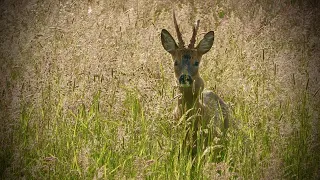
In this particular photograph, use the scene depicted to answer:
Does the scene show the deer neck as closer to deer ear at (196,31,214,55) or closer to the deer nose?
the deer nose

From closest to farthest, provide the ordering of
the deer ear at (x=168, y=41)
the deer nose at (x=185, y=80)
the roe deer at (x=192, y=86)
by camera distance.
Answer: the deer nose at (x=185, y=80) < the roe deer at (x=192, y=86) < the deer ear at (x=168, y=41)

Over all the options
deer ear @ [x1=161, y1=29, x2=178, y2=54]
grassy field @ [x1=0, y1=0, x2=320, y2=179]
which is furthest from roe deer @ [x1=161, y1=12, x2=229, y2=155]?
grassy field @ [x1=0, y1=0, x2=320, y2=179]

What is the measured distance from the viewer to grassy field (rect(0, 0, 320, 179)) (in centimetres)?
400

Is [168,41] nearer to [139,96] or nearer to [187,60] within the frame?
[187,60]

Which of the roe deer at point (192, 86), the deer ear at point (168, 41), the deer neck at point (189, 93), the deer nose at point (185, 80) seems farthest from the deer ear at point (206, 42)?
the deer nose at point (185, 80)

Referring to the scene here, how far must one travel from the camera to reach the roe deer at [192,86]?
15.7ft

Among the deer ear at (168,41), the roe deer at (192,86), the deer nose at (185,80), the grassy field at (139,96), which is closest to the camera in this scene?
the grassy field at (139,96)

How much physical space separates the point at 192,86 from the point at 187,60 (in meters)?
0.36

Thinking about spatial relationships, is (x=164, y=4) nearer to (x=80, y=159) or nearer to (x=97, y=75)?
(x=97, y=75)

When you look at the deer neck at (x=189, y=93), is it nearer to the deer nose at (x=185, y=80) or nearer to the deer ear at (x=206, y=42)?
the deer nose at (x=185, y=80)

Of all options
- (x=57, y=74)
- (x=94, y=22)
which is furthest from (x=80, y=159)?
(x=94, y=22)

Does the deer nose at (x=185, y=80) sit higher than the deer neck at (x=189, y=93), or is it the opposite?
the deer nose at (x=185, y=80)

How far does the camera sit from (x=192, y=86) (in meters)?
4.74

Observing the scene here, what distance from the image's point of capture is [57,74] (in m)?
5.12
